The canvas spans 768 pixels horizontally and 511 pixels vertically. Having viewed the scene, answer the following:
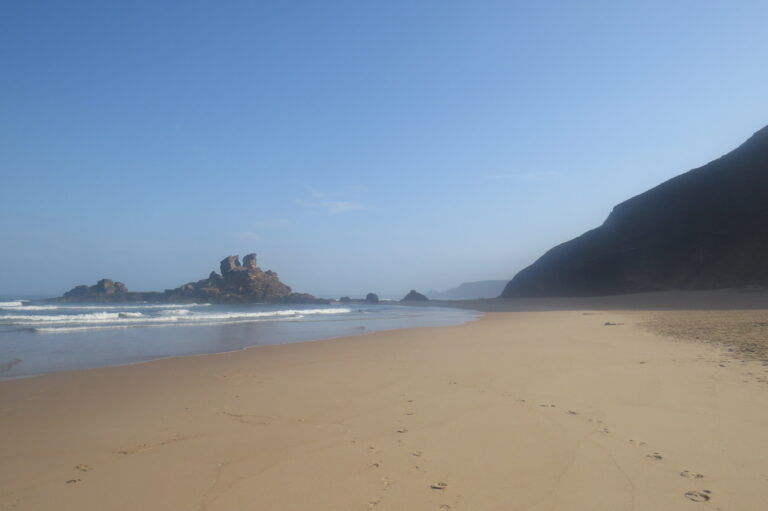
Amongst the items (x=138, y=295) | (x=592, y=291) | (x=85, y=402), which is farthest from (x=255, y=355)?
(x=138, y=295)

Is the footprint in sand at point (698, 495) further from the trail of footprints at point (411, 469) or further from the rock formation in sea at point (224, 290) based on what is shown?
the rock formation in sea at point (224, 290)

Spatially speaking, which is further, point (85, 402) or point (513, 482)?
point (85, 402)

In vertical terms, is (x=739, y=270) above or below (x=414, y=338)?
above

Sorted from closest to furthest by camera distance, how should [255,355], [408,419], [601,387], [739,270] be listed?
[408,419] < [601,387] < [255,355] < [739,270]

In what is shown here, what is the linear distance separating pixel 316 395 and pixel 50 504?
11.9 feet

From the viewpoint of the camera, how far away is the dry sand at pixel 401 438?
322 cm

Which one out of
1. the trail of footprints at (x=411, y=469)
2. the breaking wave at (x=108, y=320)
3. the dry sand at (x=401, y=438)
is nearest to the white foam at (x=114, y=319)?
→ the breaking wave at (x=108, y=320)

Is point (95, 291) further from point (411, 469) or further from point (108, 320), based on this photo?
point (411, 469)

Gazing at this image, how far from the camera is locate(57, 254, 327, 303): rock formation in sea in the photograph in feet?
206

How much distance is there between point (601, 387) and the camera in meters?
6.26

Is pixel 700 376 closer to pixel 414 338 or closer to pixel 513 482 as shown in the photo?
pixel 513 482

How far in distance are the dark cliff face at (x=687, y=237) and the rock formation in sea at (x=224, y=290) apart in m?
43.2

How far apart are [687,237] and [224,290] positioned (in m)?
60.4

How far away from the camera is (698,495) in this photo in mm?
3041
